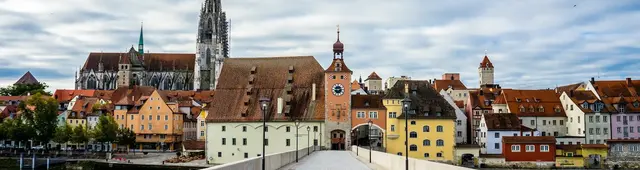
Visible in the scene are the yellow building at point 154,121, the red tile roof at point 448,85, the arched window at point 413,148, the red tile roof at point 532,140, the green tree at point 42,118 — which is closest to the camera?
the red tile roof at point 532,140

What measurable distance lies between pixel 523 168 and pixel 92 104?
6890 centimetres

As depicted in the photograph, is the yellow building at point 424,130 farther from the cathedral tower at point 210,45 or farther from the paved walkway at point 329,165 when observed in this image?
the cathedral tower at point 210,45

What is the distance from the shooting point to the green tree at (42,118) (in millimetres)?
89312

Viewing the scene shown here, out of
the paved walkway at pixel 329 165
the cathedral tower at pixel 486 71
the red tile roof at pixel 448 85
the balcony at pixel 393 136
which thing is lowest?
the paved walkway at pixel 329 165

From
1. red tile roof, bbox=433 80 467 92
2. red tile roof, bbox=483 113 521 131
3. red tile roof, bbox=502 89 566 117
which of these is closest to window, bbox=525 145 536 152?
red tile roof, bbox=483 113 521 131

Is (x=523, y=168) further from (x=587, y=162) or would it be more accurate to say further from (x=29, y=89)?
(x=29, y=89)

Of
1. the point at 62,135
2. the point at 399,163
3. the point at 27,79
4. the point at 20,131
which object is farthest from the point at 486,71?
the point at 399,163

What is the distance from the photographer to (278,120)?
77.6 metres

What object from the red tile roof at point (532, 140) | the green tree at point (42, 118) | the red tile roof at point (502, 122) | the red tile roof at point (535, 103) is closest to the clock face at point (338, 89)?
the red tile roof at point (502, 122)

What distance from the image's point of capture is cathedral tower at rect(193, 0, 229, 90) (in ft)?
519

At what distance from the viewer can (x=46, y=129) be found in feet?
294

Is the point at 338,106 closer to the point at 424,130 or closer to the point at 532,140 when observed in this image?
the point at 424,130

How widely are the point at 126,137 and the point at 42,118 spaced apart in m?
11.0

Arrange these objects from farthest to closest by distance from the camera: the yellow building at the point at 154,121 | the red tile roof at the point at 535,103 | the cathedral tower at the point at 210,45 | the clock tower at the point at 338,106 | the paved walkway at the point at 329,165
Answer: the cathedral tower at the point at 210,45 → the yellow building at the point at 154,121 → the red tile roof at the point at 535,103 → the clock tower at the point at 338,106 → the paved walkway at the point at 329,165
